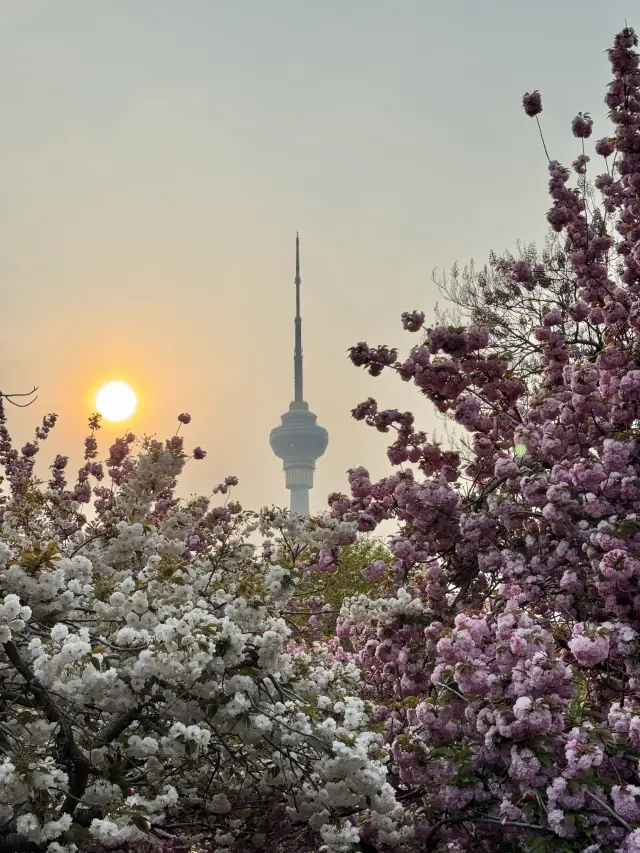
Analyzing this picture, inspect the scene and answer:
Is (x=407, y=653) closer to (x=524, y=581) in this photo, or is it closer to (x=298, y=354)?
(x=524, y=581)

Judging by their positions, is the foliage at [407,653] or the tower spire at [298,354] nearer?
the foliage at [407,653]

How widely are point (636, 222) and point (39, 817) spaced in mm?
6987

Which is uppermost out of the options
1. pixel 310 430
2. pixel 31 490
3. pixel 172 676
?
pixel 310 430

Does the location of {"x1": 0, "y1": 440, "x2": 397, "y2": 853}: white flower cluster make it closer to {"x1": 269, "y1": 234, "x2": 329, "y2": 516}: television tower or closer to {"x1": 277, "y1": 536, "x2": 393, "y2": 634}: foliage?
{"x1": 277, "y1": 536, "x2": 393, "y2": 634}: foliage

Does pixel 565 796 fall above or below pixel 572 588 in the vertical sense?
below

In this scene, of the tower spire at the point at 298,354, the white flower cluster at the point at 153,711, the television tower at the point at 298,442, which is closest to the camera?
the white flower cluster at the point at 153,711

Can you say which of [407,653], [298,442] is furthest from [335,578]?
[298,442]

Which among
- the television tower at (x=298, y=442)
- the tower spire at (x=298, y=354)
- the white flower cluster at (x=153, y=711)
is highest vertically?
the tower spire at (x=298, y=354)

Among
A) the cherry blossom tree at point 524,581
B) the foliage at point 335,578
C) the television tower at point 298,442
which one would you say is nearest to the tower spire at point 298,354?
the television tower at point 298,442

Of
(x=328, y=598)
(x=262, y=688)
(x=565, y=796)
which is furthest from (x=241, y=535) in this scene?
(x=328, y=598)

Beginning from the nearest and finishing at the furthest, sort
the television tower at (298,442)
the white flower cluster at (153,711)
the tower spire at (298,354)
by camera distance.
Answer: the white flower cluster at (153,711)
the television tower at (298,442)
the tower spire at (298,354)

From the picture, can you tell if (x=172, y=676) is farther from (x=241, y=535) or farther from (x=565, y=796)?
(x=241, y=535)

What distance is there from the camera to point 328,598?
23188mm

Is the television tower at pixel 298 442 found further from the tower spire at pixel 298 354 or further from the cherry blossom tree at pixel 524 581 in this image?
the cherry blossom tree at pixel 524 581
